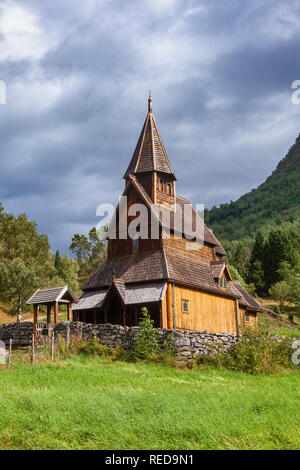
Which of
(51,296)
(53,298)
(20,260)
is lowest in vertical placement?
(53,298)

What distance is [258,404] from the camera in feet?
47.1

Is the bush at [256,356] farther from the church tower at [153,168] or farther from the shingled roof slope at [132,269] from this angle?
the church tower at [153,168]

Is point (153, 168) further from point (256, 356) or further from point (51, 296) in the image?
point (256, 356)

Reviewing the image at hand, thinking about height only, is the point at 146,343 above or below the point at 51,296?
below

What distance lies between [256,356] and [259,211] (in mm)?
155892

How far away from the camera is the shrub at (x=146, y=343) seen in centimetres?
2228

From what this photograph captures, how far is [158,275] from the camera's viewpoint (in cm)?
2847

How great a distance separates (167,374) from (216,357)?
12.1 ft

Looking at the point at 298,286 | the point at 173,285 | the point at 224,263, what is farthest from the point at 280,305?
the point at 173,285

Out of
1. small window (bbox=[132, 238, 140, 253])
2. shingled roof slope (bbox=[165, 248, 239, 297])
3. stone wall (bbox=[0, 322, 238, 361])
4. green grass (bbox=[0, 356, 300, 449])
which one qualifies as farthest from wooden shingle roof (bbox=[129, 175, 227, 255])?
green grass (bbox=[0, 356, 300, 449])

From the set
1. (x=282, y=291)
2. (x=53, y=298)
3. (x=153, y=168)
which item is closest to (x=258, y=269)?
(x=282, y=291)

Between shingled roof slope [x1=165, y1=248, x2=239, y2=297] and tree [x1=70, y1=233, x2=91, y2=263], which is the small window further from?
tree [x1=70, y1=233, x2=91, y2=263]
